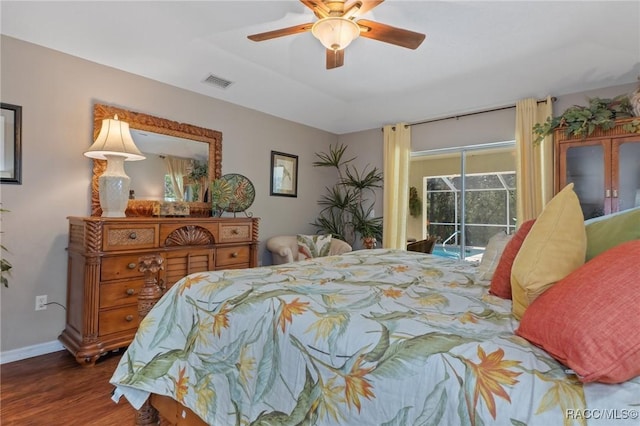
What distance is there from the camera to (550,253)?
101 cm

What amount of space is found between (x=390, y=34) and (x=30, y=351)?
11.4 ft

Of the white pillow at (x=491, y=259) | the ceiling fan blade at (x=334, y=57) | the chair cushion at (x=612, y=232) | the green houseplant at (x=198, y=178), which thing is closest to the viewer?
the chair cushion at (x=612, y=232)

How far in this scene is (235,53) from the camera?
3.15 m

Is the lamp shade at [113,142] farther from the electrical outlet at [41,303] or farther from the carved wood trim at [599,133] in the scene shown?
the carved wood trim at [599,133]

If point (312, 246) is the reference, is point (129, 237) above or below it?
above

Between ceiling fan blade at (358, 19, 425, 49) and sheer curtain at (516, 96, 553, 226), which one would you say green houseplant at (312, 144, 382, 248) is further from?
ceiling fan blade at (358, 19, 425, 49)

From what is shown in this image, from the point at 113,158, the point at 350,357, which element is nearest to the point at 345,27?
the point at 350,357

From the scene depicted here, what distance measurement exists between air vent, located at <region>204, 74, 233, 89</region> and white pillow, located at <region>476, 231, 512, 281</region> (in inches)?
118

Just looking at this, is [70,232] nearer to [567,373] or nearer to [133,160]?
[133,160]

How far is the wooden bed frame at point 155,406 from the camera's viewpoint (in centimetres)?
137

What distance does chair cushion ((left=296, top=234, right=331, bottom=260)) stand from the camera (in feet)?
13.7

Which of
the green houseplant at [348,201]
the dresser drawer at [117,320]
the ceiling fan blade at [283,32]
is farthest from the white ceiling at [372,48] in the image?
the dresser drawer at [117,320]

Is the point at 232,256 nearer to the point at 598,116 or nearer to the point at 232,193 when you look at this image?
the point at 232,193

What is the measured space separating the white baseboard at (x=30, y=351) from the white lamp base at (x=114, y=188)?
1.11m
